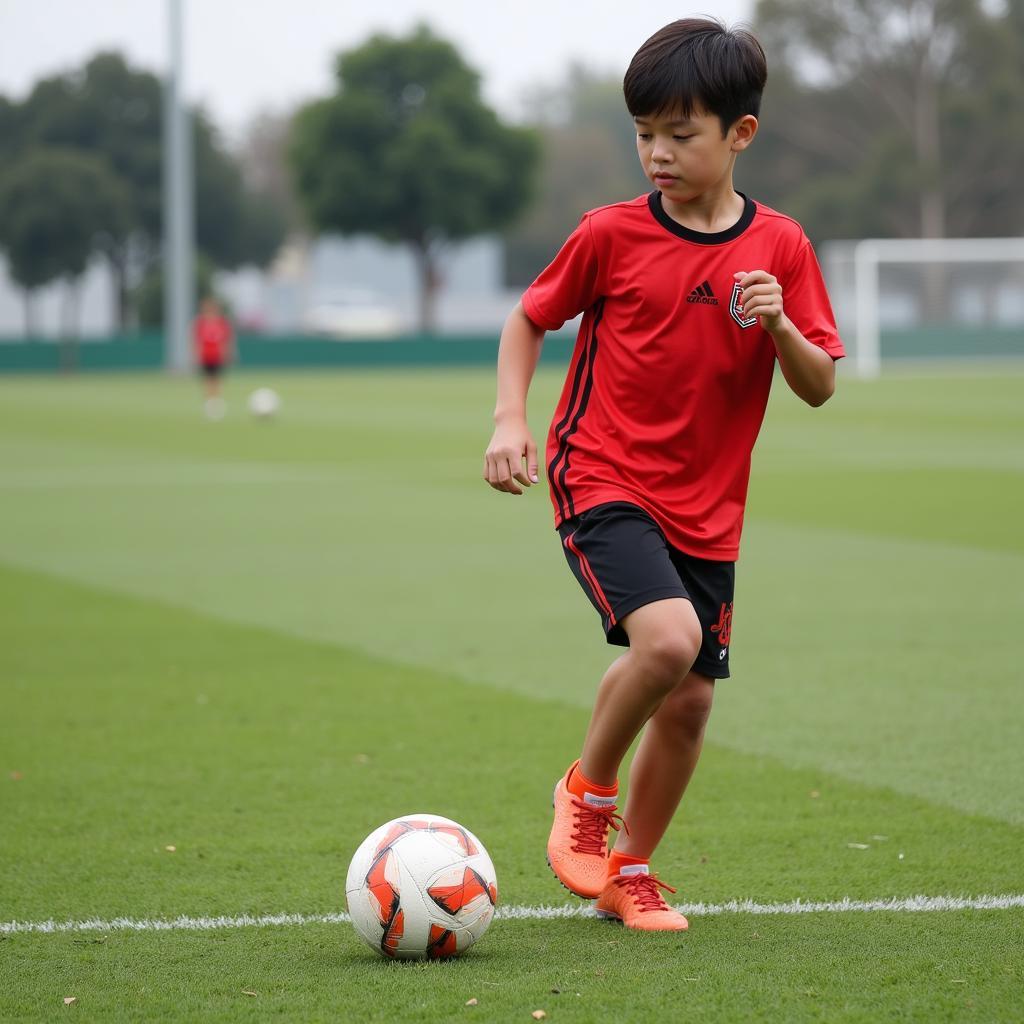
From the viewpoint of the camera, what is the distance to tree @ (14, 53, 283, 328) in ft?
213

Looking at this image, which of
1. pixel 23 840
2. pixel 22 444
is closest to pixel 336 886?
pixel 23 840

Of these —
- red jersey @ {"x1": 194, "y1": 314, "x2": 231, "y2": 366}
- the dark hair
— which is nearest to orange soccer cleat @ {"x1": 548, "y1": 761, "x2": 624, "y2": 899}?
the dark hair

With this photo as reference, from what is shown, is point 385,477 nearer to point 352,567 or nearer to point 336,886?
point 352,567

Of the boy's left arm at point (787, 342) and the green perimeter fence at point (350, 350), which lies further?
the green perimeter fence at point (350, 350)

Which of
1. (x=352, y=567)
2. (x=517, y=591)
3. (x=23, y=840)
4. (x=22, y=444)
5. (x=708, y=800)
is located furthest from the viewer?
(x=22, y=444)

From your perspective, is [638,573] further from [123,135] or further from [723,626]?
[123,135]

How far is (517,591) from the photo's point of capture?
33.7ft

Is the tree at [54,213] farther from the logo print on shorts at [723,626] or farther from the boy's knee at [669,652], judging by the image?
the boy's knee at [669,652]

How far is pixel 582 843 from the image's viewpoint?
13.9 ft

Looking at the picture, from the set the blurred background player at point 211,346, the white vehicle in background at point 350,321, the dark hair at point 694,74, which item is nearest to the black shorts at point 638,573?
the dark hair at point 694,74

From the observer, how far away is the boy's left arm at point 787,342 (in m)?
3.86

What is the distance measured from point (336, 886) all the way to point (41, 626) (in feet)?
16.1

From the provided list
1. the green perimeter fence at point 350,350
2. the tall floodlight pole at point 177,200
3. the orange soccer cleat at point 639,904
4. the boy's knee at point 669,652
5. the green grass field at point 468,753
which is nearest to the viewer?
the green grass field at point 468,753

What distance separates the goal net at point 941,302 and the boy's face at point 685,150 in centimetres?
4282
